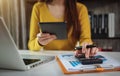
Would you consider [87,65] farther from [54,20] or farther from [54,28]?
[54,20]

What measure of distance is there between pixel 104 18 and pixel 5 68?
169 cm

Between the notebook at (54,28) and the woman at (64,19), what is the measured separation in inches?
14.6

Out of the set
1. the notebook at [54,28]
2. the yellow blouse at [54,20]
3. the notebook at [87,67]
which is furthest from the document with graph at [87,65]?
the yellow blouse at [54,20]

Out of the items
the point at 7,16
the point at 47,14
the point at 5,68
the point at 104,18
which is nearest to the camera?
the point at 5,68

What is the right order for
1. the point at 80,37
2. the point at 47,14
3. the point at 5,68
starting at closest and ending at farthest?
the point at 5,68, the point at 80,37, the point at 47,14

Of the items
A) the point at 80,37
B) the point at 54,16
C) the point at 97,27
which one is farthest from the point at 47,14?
the point at 97,27

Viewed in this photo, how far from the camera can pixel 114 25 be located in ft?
7.92

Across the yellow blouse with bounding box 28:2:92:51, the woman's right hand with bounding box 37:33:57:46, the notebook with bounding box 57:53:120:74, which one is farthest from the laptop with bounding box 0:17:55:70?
the yellow blouse with bounding box 28:2:92:51

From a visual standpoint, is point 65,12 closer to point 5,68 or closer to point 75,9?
point 75,9

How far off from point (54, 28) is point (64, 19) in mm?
653

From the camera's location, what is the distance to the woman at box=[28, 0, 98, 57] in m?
1.69

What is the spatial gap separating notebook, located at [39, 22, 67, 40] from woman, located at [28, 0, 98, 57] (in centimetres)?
37

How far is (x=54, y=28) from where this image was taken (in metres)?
1.21

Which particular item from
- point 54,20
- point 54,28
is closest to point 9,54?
point 54,28
